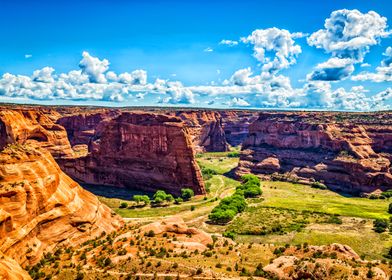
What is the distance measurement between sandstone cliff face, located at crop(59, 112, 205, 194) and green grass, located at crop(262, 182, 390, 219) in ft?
81.7

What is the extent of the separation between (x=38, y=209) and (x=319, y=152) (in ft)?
400

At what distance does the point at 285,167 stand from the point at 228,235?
8088 centimetres

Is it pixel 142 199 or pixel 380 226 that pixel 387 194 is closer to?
pixel 380 226

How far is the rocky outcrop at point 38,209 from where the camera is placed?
36.3 m

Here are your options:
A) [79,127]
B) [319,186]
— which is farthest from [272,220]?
[79,127]

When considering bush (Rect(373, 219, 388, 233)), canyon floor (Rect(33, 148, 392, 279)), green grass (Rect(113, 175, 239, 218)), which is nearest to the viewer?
canyon floor (Rect(33, 148, 392, 279))

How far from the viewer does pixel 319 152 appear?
14238 cm

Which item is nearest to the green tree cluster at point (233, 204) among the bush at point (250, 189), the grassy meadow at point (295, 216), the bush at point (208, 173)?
the bush at point (250, 189)

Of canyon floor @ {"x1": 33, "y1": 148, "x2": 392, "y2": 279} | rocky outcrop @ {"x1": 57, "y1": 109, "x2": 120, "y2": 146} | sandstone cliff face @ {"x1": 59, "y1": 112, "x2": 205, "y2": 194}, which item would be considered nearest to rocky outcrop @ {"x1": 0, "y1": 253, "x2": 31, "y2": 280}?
canyon floor @ {"x1": 33, "y1": 148, "x2": 392, "y2": 279}

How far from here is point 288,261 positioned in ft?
134

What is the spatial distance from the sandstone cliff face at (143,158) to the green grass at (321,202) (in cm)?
Answer: 2491

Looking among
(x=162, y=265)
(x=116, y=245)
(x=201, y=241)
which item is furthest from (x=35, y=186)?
(x=201, y=241)

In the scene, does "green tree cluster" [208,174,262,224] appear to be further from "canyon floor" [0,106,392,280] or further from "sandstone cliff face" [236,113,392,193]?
"sandstone cliff face" [236,113,392,193]

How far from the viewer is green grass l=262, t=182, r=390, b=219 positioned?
94.8 meters
